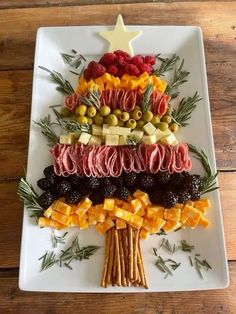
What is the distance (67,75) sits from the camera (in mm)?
1397

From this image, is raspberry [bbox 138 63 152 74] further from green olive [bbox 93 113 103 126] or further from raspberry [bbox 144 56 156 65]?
green olive [bbox 93 113 103 126]

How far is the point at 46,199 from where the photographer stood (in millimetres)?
1188

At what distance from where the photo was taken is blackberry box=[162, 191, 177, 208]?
3.81 feet

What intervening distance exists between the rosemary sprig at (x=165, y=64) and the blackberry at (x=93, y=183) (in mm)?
443

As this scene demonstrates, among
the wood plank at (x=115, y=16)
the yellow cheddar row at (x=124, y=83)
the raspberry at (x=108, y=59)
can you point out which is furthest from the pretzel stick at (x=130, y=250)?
the wood plank at (x=115, y=16)

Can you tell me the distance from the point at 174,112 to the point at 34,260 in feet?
2.09

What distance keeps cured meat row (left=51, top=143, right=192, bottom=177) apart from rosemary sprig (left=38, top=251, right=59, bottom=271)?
239 millimetres

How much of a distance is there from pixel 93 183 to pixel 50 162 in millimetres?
174

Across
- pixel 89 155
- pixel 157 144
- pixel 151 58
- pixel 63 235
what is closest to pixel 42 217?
pixel 63 235

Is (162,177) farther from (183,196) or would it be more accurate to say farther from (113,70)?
(113,70)

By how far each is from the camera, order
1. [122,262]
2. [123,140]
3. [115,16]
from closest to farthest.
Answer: [122,262], [123,140], [115,16]

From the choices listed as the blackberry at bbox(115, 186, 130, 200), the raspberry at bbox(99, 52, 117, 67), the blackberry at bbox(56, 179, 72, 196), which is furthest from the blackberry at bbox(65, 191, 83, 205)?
the raspberry at bbox(99, 52, 117, 67)

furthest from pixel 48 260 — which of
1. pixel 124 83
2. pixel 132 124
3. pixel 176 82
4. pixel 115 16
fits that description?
pixel 115 16

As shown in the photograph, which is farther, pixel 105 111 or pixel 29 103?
pixel 29 103
